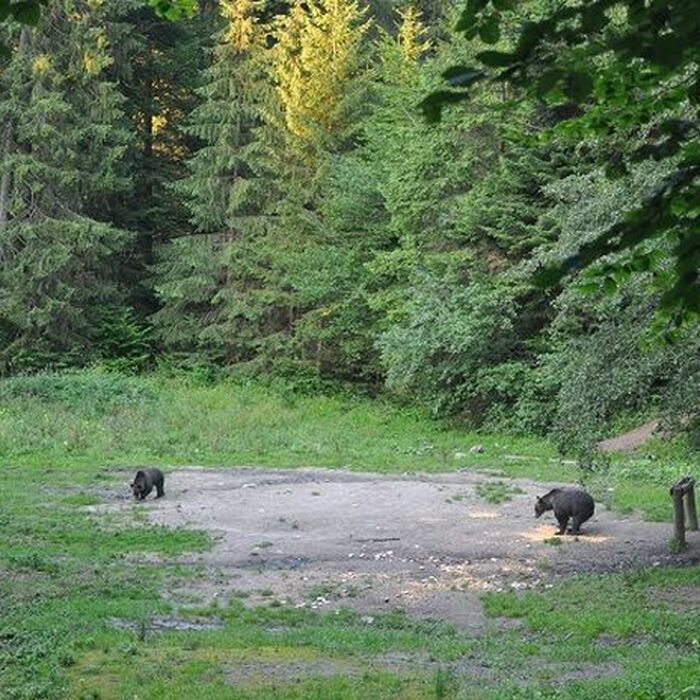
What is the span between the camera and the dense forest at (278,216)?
3081 cm

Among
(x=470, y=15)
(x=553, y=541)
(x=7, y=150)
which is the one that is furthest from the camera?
(x=7, y=150)

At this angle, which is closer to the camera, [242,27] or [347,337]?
[347,337]

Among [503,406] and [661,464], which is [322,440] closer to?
[503,406]

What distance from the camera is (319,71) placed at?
38250 mm

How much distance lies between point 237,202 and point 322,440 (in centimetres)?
1293

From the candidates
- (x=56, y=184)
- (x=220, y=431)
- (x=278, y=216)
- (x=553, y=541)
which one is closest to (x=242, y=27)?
(x=278, y=216)

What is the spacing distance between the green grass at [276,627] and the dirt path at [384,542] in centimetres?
48

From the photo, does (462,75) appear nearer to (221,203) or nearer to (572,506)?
(572,506)

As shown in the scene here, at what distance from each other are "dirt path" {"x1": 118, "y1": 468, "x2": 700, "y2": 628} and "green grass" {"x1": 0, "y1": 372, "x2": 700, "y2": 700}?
0.48 meters

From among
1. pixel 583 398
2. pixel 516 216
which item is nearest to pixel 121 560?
pixel 583 398

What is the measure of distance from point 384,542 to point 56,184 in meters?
25.4

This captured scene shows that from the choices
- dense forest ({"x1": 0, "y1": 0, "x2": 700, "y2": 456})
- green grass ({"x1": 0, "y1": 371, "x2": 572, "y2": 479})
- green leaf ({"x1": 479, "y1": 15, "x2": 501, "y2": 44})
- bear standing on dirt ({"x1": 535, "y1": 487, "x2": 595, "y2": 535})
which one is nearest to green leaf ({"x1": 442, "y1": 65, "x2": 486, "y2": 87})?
green leaf ({"x1": 479, "y1": 15, "x2": 501, "y2": 44})

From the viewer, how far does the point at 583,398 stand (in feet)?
44.4

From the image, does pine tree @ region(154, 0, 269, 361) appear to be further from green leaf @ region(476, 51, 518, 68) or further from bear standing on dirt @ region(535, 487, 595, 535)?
green leaf @ region(476, 51, 518, 68)
